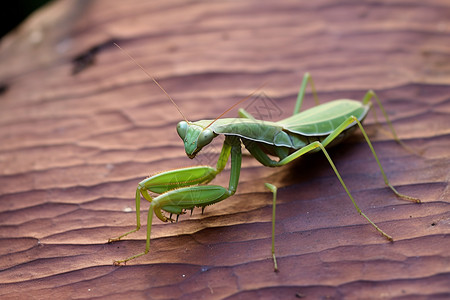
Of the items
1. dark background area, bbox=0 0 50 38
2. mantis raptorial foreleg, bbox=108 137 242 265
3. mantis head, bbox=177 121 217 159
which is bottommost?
dark background area, bbox=0 0 50 38

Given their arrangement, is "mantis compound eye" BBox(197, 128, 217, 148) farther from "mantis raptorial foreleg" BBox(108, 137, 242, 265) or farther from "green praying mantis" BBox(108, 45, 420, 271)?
"mantis raptorial foreleg" BBox(108, 137, 242, 265)

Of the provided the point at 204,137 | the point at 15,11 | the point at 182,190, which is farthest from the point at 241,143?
the point at 15,11

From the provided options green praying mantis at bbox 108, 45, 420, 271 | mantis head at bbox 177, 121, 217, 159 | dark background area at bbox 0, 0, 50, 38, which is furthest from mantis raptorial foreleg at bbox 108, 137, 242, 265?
dark background area at bbox 0, 0, 50, 38

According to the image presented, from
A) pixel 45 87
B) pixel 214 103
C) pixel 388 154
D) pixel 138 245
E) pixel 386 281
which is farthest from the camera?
pixel 45 87

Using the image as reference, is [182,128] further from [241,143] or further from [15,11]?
[15,11]

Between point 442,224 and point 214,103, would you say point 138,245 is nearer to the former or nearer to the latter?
point 214,103

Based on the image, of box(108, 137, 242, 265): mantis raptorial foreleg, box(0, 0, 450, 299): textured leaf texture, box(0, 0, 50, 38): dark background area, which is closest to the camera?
box(0, 0, 450, 299): textured leaf texture

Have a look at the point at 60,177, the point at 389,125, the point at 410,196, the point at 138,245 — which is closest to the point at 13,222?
the point at 60,177
